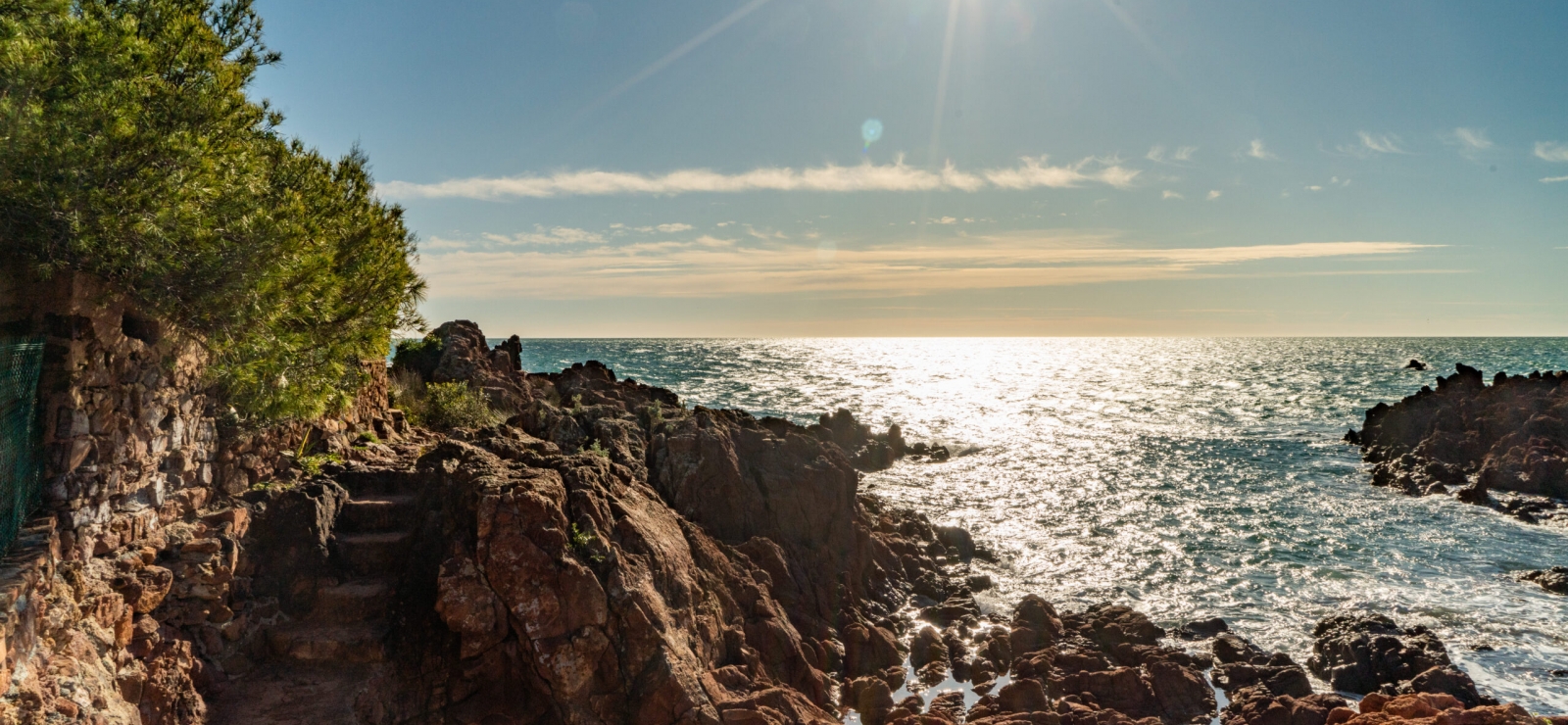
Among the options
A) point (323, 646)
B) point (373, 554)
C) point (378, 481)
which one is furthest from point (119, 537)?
point (378, 481)

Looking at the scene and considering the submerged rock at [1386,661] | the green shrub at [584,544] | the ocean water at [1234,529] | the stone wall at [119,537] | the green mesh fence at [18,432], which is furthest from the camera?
the ocean water at [1234,529]

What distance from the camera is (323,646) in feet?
34.1

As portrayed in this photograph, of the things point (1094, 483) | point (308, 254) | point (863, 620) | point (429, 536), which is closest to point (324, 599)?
point (429, 536)

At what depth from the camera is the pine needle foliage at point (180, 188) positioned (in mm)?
8242

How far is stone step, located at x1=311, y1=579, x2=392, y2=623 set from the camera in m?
10.9

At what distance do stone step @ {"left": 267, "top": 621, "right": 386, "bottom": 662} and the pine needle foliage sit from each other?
354 cm

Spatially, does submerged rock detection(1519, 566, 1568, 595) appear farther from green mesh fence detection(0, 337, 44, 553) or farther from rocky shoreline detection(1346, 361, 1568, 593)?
green mesh fence detection(0, 337, 44, 553)

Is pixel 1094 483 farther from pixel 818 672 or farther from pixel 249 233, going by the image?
pixel 249 233

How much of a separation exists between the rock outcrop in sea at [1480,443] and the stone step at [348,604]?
37.2 meters

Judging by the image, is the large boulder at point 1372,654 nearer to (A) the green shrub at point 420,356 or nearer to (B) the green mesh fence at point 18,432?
(B) the green mesh fence at point 18,432

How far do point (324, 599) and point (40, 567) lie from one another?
3402 mm

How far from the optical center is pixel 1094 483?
35.6m

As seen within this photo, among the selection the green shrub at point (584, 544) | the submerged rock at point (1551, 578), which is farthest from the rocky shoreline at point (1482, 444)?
the green shrub at point (584, 544)

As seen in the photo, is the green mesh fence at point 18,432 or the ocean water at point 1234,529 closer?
the green mesh fence at point 18,432
